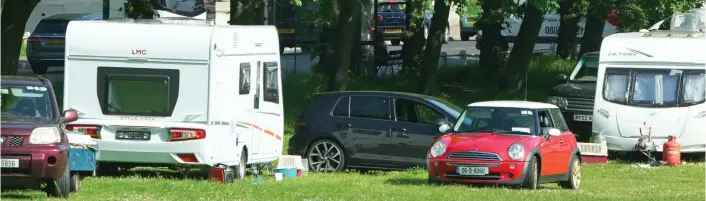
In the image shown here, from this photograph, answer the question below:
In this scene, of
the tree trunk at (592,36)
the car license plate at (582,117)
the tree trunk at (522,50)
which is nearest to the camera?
the car license plate at (582,117)

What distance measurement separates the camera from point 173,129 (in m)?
18.9

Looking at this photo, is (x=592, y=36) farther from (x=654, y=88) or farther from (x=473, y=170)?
(x=473, y=170)

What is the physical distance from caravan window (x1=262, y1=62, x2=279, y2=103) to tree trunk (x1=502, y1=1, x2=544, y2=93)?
14603 mm

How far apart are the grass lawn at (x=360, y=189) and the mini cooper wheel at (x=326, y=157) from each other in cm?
67

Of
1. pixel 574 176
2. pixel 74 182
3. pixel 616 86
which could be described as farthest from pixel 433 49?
pixel 74 182

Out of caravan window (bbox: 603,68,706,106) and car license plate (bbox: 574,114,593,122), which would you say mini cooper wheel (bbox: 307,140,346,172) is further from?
car license plate (bbox: 574,114,593,122)

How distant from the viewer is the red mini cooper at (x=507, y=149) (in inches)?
739

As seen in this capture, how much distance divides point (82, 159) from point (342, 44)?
14.7 m

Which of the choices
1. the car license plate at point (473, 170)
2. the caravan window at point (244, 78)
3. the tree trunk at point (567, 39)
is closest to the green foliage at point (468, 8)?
the tree trunk at point (567, 39)

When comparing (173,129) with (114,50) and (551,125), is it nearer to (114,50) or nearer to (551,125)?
(114,50)

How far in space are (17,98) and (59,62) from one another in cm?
2229

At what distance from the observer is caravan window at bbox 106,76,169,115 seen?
19188 mm

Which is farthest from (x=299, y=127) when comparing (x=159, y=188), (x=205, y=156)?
(x=159, y=188)

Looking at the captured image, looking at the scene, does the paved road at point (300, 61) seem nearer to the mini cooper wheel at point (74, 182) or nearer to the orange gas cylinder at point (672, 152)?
the orange gas cylinder at point (672, 152)
